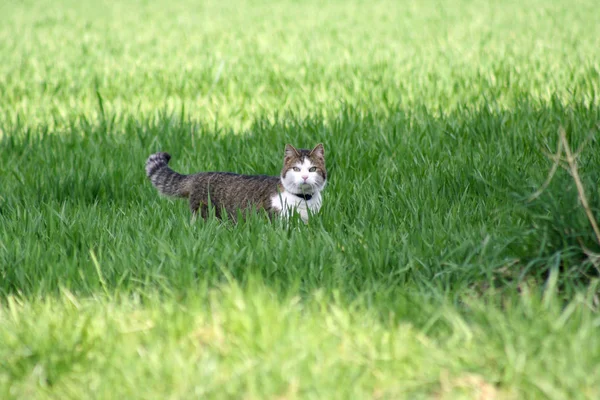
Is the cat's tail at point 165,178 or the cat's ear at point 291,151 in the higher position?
the cat's ear at point 291,151

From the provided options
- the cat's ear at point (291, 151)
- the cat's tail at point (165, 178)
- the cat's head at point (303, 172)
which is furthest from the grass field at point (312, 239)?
the cat's ear at point (291, 151)

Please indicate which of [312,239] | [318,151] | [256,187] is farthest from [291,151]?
[312,239]

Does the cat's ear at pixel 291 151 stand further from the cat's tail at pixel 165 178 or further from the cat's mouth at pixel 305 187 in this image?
the cat's tail at pixel 165 178

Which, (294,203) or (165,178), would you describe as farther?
(165,178)

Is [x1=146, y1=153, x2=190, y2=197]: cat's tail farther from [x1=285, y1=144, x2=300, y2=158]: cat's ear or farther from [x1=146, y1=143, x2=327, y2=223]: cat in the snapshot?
[x1=285, y1=144, x2=300, y2=158]: cat's ear

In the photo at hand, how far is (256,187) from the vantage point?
15.5 feet

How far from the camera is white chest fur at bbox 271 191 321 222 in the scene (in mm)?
4382

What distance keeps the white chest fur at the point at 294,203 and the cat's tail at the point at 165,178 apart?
0.75 metres

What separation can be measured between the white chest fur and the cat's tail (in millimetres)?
748

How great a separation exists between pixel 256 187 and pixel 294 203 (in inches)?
13.7

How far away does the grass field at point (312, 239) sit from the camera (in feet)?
8.25

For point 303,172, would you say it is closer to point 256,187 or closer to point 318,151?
point 318,151

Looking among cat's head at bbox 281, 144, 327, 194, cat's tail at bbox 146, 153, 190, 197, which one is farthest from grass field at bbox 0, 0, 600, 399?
cat's head at bbox 281, 144, 327, 194

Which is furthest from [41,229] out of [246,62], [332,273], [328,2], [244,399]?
[328,2]
